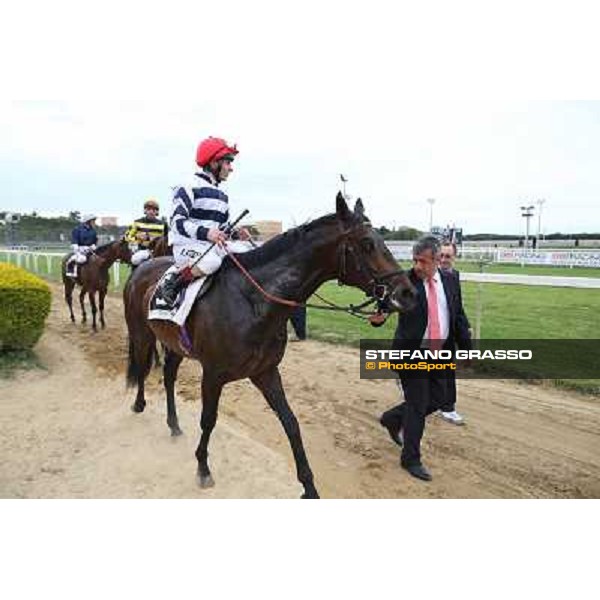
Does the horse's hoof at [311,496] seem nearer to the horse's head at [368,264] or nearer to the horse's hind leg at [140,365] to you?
the horse's head at [368,264]

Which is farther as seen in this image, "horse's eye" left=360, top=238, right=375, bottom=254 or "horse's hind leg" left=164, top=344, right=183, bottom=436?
"horse's hind leg" left=164, top=344, right=183, bottom=436

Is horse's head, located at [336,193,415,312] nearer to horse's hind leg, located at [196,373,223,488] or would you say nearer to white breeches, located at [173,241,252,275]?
white breeches, located at [173,241,252,275]

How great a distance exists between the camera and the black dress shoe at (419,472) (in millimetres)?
3967

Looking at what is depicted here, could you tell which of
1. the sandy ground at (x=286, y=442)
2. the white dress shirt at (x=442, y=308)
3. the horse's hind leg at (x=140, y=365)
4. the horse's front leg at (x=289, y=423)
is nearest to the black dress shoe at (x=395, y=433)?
the sandy ground at (x=286, y=442)

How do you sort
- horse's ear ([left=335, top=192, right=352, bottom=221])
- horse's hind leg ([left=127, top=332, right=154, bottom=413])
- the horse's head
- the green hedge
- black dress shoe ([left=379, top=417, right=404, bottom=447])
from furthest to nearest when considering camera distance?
1. the green hedge
2. horse's hind leg ([left=127, top=332, right=154, bottom=413])
3. black dress shoe ([left=379, top=417, right=404, bottom=447])
4. horse's ear ([left=335, top=192, right=352, bottom=221])
5. the horse's head

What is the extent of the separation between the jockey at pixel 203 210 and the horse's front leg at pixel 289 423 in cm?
91

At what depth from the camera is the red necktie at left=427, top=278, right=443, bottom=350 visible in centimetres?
425

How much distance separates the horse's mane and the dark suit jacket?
1.04 meters

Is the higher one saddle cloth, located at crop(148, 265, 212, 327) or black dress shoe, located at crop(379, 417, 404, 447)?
saddle cloth, located at crop(148, 265, 212, 327)

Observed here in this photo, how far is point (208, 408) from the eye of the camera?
3.83 meters

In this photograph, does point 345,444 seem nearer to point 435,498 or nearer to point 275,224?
point 435,498

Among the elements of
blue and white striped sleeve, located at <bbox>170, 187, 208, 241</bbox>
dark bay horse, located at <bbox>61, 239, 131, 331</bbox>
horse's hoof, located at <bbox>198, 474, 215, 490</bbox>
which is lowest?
horse's hoof, located at <bbox>198, 474, 215, 490</bbox>

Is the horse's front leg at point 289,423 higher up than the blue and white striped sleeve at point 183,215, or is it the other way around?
the blue and white striped sleeve at point 183,215

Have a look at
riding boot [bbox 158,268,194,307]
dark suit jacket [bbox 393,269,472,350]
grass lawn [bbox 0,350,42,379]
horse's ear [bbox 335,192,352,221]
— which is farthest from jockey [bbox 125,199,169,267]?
horse's ear [bbox 335,192,352,221]
